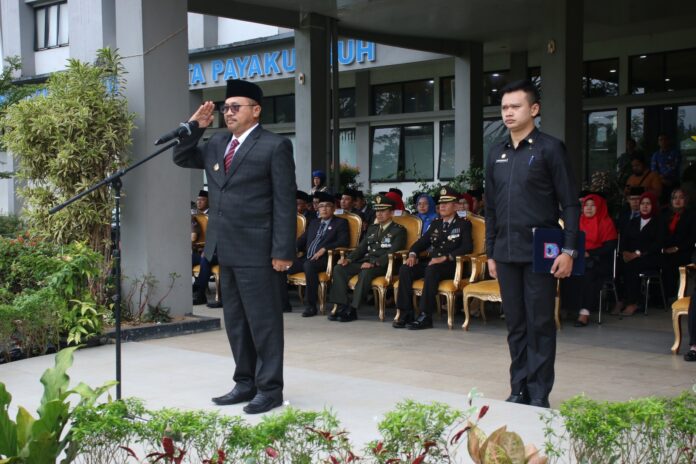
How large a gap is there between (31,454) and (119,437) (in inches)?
13.5

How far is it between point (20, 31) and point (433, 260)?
2238cm

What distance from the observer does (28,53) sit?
89.5 feet

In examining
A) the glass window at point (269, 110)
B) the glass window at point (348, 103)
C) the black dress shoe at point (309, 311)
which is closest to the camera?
the black dress shoe at point (309, 311)

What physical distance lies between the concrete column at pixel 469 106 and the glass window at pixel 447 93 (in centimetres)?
260

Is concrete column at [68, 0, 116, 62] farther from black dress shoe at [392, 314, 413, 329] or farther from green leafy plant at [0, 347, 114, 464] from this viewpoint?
green leafy plant at [0, 347, 114, 464]

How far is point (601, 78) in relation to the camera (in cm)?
1872

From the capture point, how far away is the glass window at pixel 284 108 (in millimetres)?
24891

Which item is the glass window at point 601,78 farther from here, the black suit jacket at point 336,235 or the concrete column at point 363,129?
the black suit jacket at point 336,235

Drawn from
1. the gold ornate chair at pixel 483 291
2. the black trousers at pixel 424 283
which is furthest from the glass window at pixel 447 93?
the gold ornate chair at pixel 483 291

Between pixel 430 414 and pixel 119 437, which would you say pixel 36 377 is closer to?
pixel 119 437

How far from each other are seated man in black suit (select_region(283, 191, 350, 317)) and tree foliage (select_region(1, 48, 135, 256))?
256 centimetres

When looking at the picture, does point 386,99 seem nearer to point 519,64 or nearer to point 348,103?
point 348,103

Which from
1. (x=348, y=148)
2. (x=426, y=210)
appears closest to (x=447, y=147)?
(x=348, y=148)

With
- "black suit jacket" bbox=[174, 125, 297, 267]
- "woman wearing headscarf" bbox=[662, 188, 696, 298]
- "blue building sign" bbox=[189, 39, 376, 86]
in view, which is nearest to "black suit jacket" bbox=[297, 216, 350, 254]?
"woman wearing headscarf" bbox=[662, 188, 696, 298]
